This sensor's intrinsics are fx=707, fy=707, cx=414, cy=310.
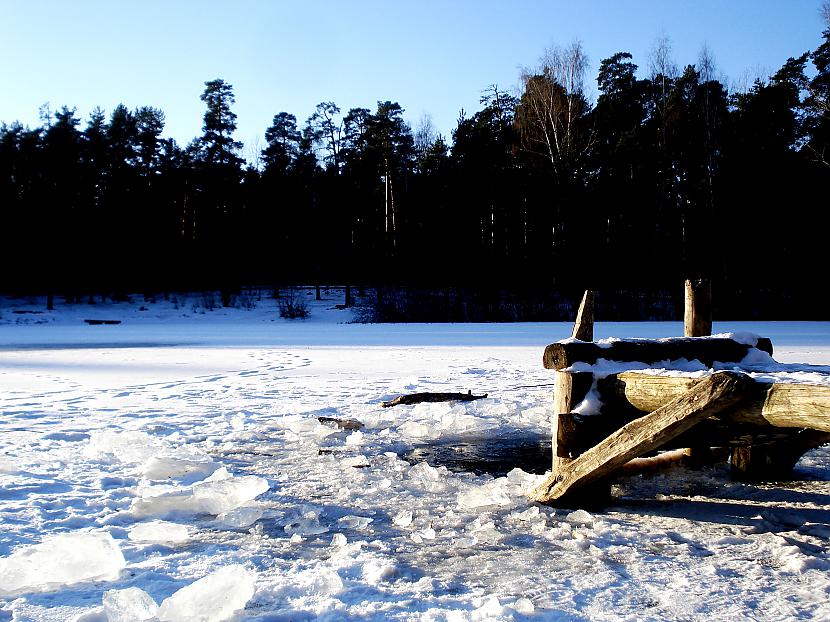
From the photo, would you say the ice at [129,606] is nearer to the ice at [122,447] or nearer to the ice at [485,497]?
the ice at [485,497]

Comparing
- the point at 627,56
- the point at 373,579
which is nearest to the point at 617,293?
the point at 627,56

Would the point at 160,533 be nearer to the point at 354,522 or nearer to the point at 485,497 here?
the point at 354,522

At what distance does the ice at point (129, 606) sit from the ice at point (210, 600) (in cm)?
5

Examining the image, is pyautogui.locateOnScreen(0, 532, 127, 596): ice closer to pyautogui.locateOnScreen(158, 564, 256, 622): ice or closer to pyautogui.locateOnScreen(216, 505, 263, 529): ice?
pyautogui.locateOnScreen(158, 564, 256, 622): ice

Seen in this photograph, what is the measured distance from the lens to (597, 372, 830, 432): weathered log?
10.9 ft

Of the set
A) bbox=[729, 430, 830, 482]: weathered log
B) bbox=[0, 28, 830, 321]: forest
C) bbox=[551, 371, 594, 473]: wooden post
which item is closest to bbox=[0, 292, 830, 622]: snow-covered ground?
bbox=[729, 430, 830, 482]: weathered log

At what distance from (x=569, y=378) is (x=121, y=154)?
43457 mm

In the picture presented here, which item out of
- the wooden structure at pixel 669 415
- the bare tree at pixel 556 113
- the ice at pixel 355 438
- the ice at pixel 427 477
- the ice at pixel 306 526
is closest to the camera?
the wooden structure at pixel 669 415

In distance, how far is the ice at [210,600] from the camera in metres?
2.81

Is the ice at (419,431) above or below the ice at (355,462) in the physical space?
above

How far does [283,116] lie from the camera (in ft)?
157

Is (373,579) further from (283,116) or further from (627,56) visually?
(283,116)

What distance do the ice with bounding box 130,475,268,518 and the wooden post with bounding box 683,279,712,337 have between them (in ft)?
11.5

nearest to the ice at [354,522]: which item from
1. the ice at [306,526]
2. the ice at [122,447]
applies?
the ice at [306,526]
